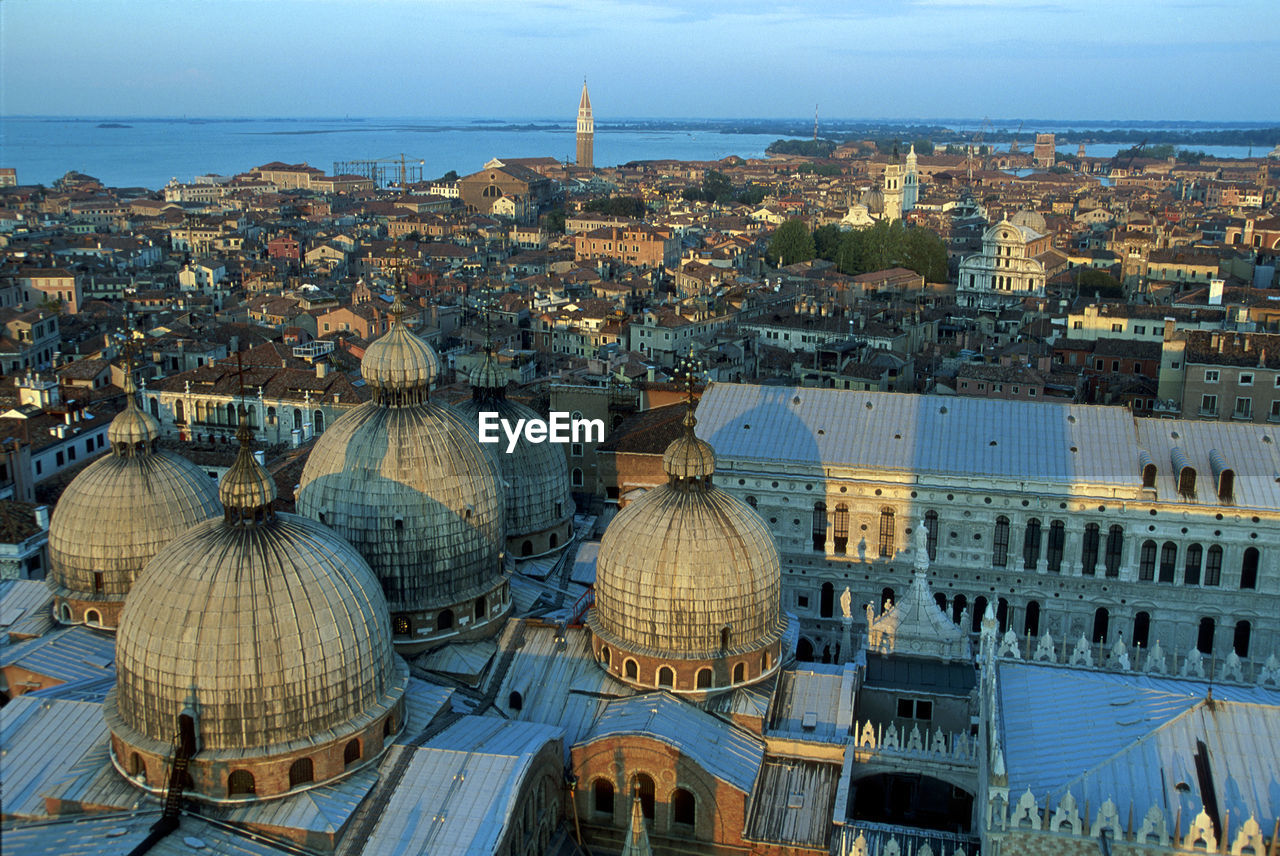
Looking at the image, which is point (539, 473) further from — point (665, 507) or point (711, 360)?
point (711, 360)

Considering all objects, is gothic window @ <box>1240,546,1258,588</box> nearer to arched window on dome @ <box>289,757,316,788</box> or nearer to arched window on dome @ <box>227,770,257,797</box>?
arched window on dome @ <box>289,757,316,788</box>

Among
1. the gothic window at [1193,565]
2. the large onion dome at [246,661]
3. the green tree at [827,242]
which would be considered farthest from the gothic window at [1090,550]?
the green tree at [827,242]

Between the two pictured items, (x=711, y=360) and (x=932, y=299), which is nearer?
(x=711, y=360)

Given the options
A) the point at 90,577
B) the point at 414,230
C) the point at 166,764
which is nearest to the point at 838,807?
the point at 166,764

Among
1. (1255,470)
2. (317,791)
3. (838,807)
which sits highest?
(1255,470)

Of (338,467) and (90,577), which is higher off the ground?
(338,467)

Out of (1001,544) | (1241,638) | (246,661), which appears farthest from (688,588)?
(1241,638)
